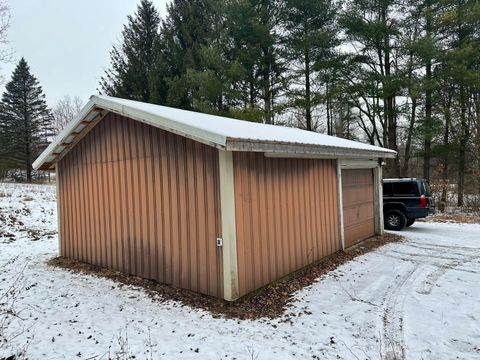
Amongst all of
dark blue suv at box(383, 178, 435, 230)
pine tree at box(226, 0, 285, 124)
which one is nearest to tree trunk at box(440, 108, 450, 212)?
dark blue suv at box(383, 178, 435, 230)

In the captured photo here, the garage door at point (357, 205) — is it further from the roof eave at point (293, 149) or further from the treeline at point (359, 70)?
the treeline at point (359, 70)

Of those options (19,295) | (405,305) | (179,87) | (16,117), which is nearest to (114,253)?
(19,295)

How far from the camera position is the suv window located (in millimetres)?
9359

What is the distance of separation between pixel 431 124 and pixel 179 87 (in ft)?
41.6

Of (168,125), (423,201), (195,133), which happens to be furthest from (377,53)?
(195,133)

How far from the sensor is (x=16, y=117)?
28.1m

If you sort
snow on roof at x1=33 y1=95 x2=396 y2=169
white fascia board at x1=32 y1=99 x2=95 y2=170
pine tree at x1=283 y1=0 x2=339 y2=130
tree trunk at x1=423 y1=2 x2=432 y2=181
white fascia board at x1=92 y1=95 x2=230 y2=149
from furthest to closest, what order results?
pine tree at x1=283 y1=0 x2=339 y2=130
tree trunk at x1=423 y1=2 x2=432 y2=181
white fascia board at x1=32 y1=99 x2=95 y2=170
snow on roof at x1=33 y1=95 x2=396 y2=169
white fascia board at x1=92 y1=95 x2=230 y2=149

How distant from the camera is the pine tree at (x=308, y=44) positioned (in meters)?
15.0

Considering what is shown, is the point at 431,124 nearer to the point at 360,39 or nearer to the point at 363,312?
the point at 360,39

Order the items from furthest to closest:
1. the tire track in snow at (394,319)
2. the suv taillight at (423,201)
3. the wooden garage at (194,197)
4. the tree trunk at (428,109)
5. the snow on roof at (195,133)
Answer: the tree trunk at (428,109), the suv taillight at (423,201), the wooden garage at (194,197), the snow on roof at (195,133), the tire track in snow at (394,319)

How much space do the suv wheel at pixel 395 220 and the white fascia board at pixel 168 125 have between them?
25.7 feet

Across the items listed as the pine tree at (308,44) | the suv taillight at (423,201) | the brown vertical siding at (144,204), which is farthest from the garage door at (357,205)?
the pine tree at (308,44)

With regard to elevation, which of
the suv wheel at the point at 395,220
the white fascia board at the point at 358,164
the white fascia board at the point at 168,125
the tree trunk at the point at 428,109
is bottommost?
the suv wheel at the point at 395,220

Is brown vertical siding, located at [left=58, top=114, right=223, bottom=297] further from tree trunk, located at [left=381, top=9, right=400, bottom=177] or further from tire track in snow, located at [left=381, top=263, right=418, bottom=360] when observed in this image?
tree trunk, located at [left=381, top=9, right=400, bottom=177]
